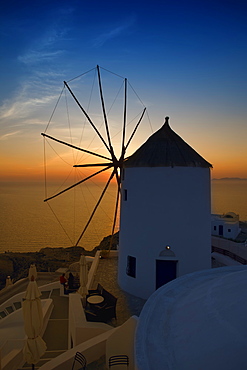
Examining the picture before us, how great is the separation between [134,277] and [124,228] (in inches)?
79.6

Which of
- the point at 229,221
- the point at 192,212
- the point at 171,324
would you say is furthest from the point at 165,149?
the point at 229,221

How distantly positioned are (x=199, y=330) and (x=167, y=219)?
6.74 m

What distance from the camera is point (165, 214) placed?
36.1ft

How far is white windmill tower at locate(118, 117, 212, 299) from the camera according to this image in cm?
1099

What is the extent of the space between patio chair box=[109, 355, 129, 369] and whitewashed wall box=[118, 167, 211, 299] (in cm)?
454

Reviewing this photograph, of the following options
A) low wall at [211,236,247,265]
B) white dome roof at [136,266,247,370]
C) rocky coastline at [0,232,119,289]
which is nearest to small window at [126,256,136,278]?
white dome roof at [136,266,247,370]

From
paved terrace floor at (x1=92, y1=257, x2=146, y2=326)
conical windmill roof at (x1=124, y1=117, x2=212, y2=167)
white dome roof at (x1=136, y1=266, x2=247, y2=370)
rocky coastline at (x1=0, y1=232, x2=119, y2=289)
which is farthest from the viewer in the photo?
rocky coastline at (x1=0, y1=232, x2=119, y2=289)

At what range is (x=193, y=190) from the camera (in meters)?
11.2

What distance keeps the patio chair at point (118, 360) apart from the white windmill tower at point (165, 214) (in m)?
4.52

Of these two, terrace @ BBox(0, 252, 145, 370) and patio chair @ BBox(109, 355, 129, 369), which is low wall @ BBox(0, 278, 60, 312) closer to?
terrace @ BBox(0, 252, 145, 370)

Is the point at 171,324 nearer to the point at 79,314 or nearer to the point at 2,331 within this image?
the point at 79,314

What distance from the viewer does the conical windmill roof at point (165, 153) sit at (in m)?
11.0

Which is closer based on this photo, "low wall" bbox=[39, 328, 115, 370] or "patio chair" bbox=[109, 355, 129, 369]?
"patio chair" bbox=[109, 355, 129, 369]

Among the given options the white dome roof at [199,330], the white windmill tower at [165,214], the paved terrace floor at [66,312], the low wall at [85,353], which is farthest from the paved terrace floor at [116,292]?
the white dome roof at [199,330]
